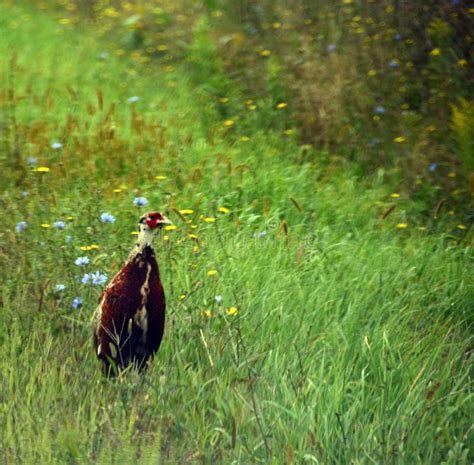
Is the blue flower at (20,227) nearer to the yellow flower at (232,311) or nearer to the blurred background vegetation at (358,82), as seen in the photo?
the yellow flower at (232,311)

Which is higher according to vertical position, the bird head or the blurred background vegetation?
the bird head

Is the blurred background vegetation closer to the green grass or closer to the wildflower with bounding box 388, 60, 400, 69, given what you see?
the wildflower with bounding box 388, 60, 400, 69

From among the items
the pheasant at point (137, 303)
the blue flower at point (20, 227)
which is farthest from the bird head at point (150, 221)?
the blue flower at point (20, 227)

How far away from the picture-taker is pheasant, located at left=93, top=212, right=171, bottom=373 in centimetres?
372

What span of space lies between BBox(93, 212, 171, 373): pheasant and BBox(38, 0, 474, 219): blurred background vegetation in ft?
8.77

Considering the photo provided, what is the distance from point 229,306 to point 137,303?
875 millimetres

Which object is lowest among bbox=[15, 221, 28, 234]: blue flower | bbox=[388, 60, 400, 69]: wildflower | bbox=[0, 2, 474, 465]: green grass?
bbox=[0, 2, 474, 465]: green grass

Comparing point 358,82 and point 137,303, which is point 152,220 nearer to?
point 137,303

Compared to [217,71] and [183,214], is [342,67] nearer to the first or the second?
[217,71]

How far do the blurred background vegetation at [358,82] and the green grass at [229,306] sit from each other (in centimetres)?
35

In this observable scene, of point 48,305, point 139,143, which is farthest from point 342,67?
point 48,305

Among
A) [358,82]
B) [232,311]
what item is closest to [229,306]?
[232,311]

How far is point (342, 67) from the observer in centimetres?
766

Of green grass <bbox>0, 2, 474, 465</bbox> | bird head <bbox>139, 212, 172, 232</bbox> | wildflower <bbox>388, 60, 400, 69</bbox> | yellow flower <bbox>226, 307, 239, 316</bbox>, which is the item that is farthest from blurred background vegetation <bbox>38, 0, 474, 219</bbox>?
bird head <bbox>139, 212, 172, 232</bbox>
